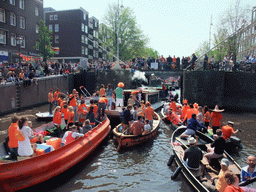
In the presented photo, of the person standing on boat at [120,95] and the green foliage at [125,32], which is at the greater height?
the green foliage at [125,32]

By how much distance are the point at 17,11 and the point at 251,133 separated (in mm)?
33617

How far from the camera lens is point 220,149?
762 cm

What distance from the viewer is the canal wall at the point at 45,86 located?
1922cm

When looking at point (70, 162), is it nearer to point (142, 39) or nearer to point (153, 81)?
point (142, 39)

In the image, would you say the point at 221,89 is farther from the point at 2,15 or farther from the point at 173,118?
the point at 2,15

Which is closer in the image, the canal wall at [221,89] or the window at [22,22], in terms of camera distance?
the canal wall at [221,89]

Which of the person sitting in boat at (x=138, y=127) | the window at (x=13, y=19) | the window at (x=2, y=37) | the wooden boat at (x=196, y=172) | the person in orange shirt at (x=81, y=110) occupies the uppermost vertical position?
the window at (x=13, y=19)

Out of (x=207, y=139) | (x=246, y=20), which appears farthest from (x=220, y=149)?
(x=246, y=20)

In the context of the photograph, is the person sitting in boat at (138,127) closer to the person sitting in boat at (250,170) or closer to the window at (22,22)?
the person sitting in boat at (250,170)

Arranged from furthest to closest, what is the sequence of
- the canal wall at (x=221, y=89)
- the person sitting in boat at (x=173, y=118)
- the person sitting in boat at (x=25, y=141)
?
the canal wall at (x=221, y=89)
the person sitting in boat at (x=173, y=118)
the person sitting in boat at (x=25, y=141)

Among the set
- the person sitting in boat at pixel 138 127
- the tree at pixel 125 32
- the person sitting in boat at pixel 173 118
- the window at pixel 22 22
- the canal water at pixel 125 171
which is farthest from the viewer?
the tree at pixel 125 32

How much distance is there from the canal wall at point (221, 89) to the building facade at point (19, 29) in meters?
20.7

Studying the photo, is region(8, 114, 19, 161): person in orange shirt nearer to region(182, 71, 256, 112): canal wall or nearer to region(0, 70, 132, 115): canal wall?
region(0, 70, 132, 115): canal wall

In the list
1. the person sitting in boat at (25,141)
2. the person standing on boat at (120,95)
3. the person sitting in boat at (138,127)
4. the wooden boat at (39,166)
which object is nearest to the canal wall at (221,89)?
the person standing on boat at (120,95)
